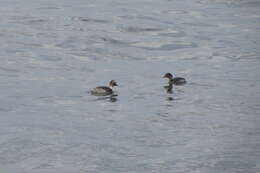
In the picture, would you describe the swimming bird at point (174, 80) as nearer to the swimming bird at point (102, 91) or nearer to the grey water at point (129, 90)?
the grey water at point (129, 90)

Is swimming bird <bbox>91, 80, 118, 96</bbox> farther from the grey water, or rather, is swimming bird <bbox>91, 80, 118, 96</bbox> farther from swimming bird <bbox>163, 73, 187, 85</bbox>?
swimming bird <bbox>163, 73, 187, 85</bbox>

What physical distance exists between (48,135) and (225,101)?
17.6ft

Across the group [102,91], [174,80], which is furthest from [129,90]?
[174,80]

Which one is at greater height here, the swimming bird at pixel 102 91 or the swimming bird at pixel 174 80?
the swimming bird at pixel 174 80

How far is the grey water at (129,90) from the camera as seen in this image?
1822 centimetres

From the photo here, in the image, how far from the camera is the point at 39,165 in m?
17.5

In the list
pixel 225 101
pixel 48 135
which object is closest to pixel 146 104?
pixel 225 101

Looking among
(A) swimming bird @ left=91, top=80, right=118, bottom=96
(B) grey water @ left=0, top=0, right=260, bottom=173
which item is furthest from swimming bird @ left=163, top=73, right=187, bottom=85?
(A) swimming bird @ left=91, top=80, right=118, bottom=96

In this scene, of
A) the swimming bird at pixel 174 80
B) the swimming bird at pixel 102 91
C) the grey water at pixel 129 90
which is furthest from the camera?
the swimming bird at pixel 174 80

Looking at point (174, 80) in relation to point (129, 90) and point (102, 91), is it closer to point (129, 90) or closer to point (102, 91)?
point (129, 90)

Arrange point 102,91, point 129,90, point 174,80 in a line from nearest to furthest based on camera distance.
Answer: point 102,91
point 129,90
point 174,80

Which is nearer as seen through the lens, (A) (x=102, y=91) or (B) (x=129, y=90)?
(A) (x=102, y=91)

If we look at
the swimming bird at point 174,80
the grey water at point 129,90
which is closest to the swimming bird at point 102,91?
the grey water at point 129,90

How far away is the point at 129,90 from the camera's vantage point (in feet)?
80.7
